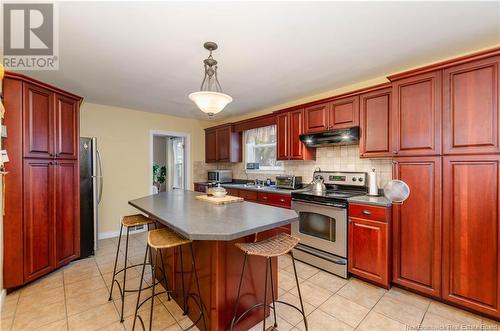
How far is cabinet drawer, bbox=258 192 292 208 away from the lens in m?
3.27

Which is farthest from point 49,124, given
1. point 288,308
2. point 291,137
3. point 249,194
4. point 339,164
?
point 339,164

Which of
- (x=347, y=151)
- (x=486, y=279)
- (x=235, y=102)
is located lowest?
(x=486, y=279)

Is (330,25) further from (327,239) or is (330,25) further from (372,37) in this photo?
(327,239)

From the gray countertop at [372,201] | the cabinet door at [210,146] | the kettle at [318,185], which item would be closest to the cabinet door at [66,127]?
the cabinet door at [210,146]

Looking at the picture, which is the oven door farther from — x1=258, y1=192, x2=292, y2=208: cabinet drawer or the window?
the window

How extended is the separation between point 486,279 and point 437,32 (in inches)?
82.7

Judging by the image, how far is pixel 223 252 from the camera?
155 cm

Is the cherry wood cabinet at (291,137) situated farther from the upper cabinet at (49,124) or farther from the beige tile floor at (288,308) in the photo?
the upper cabinet at (49,124)

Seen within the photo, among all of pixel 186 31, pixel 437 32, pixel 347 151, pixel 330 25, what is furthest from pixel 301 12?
pixel 347 151

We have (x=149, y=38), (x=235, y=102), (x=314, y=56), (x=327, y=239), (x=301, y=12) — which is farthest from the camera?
(x=235, y=102)

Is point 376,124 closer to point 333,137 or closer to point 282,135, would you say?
point 333,137

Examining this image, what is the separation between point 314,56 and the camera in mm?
2320

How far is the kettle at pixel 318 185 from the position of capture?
3238 mm

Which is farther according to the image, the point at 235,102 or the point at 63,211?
the point at 235,102
